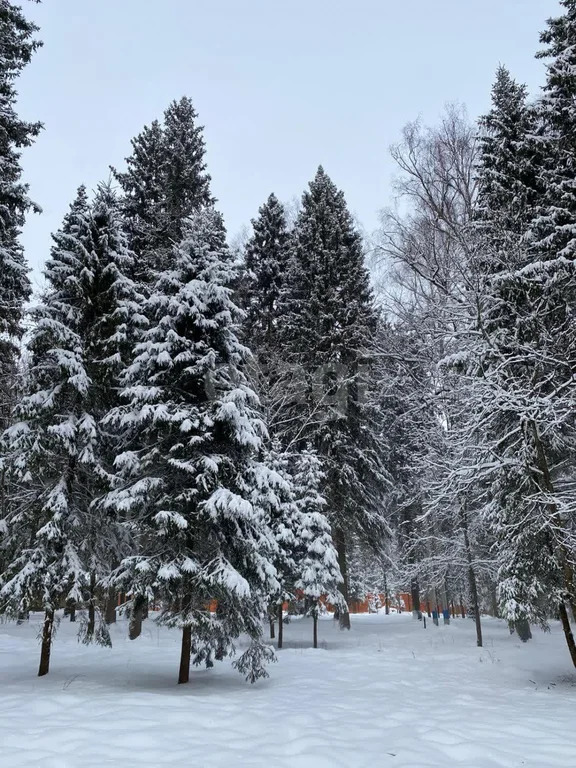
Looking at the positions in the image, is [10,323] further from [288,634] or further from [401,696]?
[288,634]

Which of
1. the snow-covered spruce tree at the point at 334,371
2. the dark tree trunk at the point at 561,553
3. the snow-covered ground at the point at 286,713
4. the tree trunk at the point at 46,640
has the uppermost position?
the snow-covered spruce tree at the point at 334,371

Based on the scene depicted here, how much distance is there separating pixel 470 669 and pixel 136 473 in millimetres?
11415

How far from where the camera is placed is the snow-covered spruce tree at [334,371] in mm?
24000

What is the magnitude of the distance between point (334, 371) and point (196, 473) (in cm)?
1533

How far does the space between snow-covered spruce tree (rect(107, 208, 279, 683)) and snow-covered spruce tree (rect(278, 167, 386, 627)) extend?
12006 millimetres

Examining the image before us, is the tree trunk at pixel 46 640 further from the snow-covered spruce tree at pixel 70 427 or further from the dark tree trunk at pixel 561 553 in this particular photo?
the dark tree trunk at pixel 561 553

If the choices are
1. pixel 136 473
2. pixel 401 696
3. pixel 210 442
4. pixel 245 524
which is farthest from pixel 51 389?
pixel 401 696

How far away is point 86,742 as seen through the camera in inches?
222

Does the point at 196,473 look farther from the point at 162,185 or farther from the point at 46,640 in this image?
the point at 162,185

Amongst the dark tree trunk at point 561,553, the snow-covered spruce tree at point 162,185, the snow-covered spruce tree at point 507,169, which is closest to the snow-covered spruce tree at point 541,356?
the dark tree trunk at point 561,553

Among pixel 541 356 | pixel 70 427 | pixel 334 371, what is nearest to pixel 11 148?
pixel 70 427

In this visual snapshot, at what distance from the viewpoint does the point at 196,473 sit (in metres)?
10.6

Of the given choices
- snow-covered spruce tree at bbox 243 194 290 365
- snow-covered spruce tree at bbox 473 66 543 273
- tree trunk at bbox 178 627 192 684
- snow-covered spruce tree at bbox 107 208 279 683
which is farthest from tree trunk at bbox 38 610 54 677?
snow-covered spruce tree at bbox 243 194 290 365

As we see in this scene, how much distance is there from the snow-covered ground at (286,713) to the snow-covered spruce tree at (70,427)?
193cm
